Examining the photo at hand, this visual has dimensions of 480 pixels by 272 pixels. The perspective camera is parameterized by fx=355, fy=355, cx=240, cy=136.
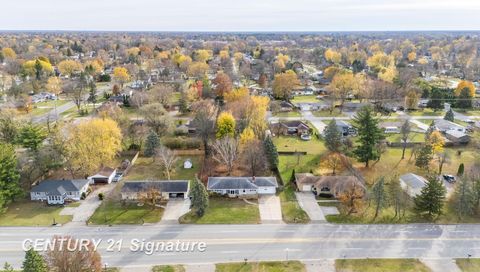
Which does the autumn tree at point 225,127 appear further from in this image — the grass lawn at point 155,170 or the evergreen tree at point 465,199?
the evergreen tree at point 465,199

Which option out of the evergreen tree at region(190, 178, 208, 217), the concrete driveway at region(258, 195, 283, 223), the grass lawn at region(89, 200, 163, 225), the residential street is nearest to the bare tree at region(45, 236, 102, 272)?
the residential street

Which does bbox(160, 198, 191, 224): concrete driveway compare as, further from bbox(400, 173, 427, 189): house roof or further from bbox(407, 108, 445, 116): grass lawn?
bbox(407, 108, 445, 116): grass lawn

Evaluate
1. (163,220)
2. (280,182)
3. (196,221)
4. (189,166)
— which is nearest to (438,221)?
(280,182)

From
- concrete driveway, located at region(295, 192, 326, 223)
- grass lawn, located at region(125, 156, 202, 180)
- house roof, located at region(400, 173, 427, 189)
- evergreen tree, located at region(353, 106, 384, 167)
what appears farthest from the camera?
grass lawn, located at region(125, 156, 202, 180)

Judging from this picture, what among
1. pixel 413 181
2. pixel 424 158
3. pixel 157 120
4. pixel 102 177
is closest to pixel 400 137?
pixel 424 158

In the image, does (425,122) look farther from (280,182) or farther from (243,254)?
(243,254)

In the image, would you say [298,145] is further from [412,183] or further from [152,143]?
[152,143]

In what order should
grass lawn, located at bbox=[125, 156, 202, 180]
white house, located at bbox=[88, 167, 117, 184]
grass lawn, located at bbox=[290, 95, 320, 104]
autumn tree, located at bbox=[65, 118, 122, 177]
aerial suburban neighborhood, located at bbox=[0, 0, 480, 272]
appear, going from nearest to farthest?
1. aerial suburban neighborhood, located at bbox=[0, 0, 480, 272]
2. autumn tree, located at bbox=[65, 118, 122, 177]
3. white house, located at bbox=[88, 167, 117, 184]
4. grass lawn, located at bbox=[125, 156, 202, 180]
5. grass lawn, located at bbox=[290, 95, 320, 104]
